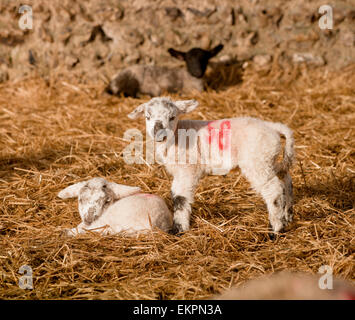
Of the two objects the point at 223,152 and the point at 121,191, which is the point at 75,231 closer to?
the point at 121,191

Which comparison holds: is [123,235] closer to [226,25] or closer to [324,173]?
[324,173]

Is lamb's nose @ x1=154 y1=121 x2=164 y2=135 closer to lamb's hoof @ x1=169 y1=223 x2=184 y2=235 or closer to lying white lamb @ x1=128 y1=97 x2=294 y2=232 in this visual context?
lying white lamb @ x1=128 y1=97 x2=294 y2=232

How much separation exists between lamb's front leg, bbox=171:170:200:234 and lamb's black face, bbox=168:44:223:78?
3.85m

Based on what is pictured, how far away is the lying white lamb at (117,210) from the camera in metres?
2.97

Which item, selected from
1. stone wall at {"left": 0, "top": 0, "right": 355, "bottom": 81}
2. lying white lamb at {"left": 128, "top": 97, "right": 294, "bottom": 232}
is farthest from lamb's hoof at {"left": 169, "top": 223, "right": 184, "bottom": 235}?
→ stone wall at {"left": 0, "top": 0, "right": 355, "bottom": 81}

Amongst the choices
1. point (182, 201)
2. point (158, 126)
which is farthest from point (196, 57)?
point (182, 201)

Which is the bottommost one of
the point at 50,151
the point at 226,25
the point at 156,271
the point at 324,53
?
the point at 156,271

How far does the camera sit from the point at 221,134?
316cm

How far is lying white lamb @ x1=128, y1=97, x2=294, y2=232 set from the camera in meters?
3.03

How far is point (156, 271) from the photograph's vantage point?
2.66 meters

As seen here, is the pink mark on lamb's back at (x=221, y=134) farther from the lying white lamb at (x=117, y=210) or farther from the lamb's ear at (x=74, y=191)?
the lamb's ear at (x=74, y=191)

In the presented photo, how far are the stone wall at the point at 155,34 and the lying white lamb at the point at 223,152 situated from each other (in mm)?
4189
